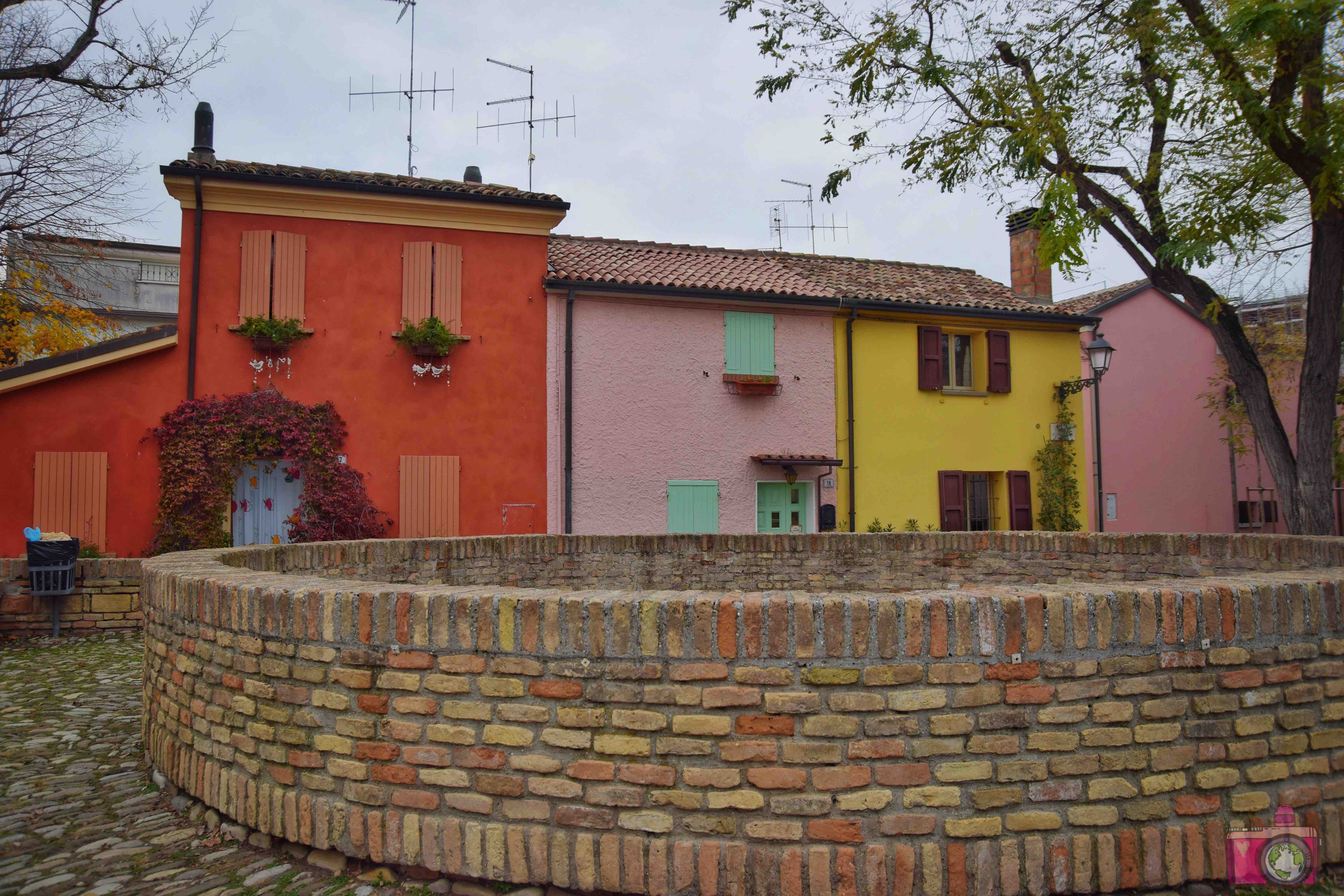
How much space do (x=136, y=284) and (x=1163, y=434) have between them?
2788cm

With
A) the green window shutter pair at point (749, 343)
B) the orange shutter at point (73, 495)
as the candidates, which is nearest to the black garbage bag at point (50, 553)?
the orange shutter at point (73, 495)

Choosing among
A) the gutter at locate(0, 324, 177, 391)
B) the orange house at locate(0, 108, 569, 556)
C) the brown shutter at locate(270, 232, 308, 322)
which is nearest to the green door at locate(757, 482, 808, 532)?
the orange house at locate(0, 108, 569, 556)

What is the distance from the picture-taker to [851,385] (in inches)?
592

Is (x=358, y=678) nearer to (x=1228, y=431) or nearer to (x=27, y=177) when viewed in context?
(x=27, y=177)

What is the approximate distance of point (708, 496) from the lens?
14.0 m

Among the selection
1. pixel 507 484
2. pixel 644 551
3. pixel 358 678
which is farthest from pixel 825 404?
pixel 358 678

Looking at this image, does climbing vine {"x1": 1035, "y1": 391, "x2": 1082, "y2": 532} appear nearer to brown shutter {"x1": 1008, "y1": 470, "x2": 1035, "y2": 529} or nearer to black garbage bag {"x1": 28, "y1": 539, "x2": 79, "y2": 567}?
brown shutter {"x1": 1008, "y1": 470, "x2": 1035, "y2": 529}

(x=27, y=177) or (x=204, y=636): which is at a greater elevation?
(x=27, y=177)

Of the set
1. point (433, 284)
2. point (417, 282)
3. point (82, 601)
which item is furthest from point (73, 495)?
point (433, 284)

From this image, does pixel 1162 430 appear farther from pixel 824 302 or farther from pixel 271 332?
pixel 271 332

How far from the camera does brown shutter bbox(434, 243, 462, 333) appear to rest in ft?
41.8

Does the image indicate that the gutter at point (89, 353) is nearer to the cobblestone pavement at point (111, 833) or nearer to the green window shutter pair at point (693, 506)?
the cobblestone pavement at point (111, 833)

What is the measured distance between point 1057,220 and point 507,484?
845 centimetres

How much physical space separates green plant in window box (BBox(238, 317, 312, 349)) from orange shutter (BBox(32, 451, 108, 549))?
7.89 ft
